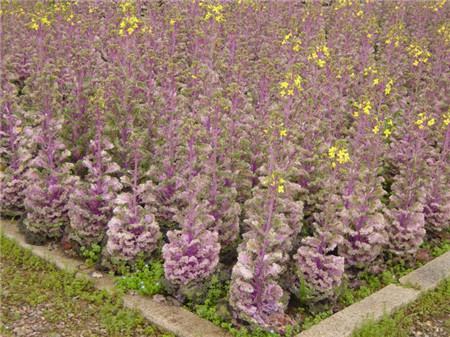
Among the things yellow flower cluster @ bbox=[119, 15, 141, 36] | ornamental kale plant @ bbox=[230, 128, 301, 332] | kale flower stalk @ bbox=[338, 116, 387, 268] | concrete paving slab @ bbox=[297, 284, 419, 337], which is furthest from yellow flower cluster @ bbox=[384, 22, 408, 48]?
ornamental kale plant @ bbox=[230, 128, 301, 332]

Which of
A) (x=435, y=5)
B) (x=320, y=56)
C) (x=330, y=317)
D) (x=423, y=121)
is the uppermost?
(x=435, y=5)

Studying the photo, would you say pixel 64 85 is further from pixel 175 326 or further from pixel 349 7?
pixel 349 7

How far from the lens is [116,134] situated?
21.0 feet

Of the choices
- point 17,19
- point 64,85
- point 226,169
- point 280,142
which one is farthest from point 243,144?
point 17,19

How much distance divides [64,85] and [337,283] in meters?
4.17

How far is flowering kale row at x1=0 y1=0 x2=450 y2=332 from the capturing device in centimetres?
523

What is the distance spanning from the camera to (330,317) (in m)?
5.09

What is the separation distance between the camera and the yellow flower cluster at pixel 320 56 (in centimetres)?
662

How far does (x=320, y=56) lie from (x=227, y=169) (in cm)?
213

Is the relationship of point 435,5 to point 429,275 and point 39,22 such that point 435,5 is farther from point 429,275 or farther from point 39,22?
point 39,22

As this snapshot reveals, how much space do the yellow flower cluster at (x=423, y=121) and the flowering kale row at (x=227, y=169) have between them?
0.08 feet

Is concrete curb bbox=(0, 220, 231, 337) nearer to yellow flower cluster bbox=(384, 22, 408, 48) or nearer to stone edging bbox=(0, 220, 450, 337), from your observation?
stone edging bbox=(0, 220, 450, 337)

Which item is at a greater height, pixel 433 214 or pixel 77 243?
pixel 433 214

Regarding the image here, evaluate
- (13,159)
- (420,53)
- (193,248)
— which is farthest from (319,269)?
(420,53)
